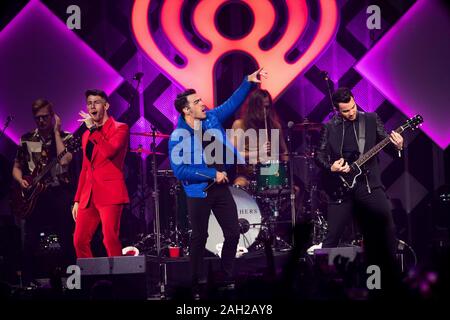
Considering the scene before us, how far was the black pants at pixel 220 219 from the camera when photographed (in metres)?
7.40

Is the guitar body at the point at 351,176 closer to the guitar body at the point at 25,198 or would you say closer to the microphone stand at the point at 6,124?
the guitar body at the point at 25,198

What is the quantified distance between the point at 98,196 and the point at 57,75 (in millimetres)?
2642

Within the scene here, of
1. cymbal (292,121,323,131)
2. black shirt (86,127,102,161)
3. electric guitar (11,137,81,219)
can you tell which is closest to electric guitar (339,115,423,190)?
cymbal (292,121,323,131)

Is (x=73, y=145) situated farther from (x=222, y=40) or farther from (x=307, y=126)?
(x=307, y=126)

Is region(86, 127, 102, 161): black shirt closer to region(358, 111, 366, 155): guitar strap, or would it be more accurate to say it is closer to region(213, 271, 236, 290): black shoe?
region(213, 271, 236, 290): black shoe

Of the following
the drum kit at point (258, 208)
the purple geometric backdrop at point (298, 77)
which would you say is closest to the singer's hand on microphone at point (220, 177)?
the drum kit at point (258, 208)

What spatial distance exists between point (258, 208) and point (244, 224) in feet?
0.95

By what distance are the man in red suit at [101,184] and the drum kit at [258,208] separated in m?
1.36

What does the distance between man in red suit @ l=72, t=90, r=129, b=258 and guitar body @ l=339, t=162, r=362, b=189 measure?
2456 millimetres

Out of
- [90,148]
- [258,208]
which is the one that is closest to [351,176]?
[258,208]

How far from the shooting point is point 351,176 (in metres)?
7.57

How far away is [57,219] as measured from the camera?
926 cm

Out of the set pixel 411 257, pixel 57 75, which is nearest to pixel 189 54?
pixel 57 75
